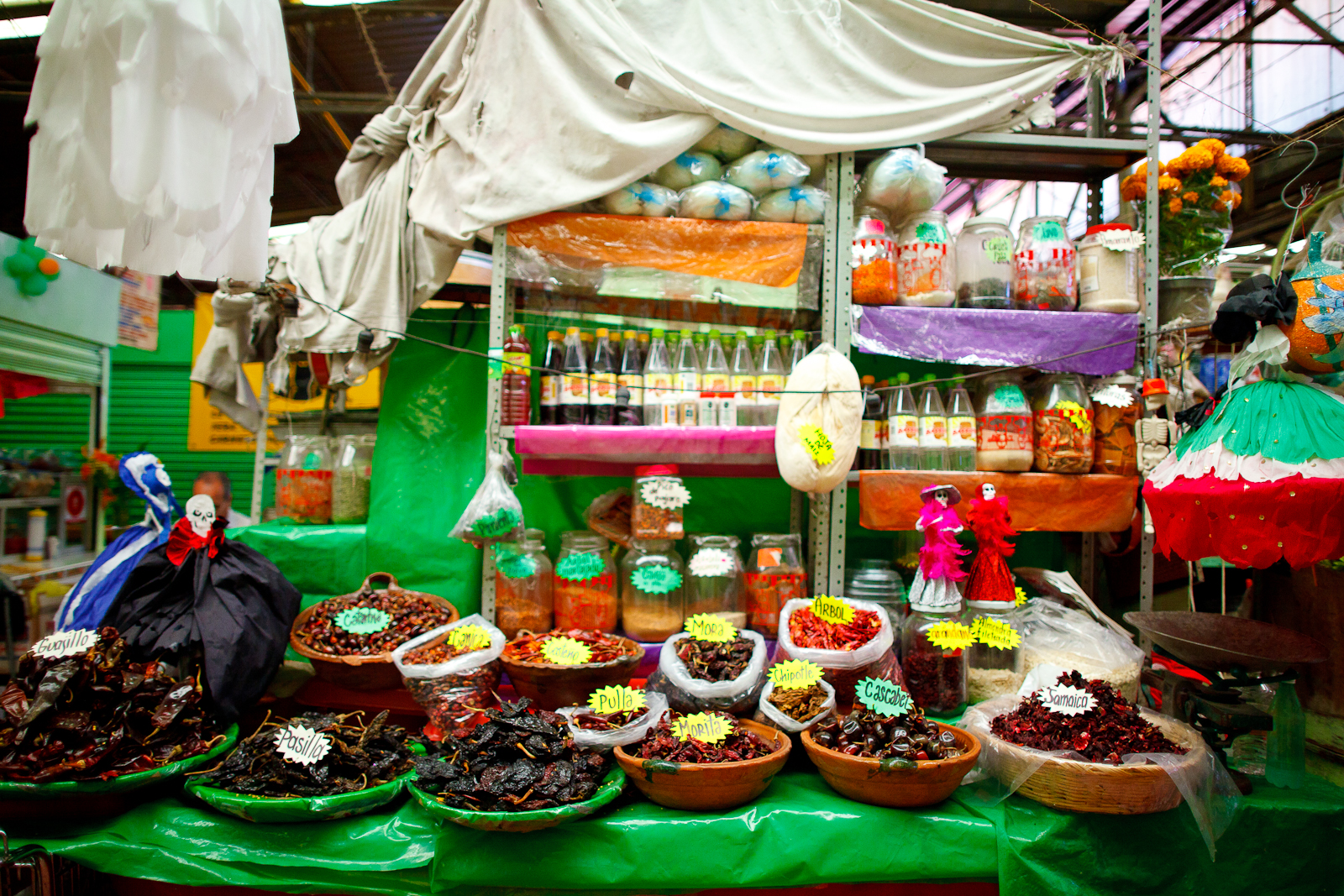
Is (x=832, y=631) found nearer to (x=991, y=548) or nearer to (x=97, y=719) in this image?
(x=991, y=548)

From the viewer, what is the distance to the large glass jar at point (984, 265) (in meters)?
2.38

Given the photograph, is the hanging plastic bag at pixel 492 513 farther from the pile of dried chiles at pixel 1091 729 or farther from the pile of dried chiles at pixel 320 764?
the pile of dried chiles at pixel 1091 729

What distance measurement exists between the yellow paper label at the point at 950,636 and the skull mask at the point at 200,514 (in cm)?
218

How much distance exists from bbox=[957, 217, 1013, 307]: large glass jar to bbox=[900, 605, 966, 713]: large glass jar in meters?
1.12

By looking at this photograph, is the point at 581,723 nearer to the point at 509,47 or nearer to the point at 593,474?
the point at 593,474

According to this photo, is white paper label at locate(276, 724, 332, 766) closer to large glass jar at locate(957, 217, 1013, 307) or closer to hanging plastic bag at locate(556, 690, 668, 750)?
hanging plastic bag at locate(556, 690, 668, 750)

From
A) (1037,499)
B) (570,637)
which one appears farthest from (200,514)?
(1037,499)

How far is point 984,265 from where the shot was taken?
2.41 meters

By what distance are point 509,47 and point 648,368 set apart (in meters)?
1.24

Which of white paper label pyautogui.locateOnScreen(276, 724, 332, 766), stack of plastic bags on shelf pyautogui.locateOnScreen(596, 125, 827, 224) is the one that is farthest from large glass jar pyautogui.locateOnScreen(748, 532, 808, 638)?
Result: white paper label pyautogui.locateOnScreen(276, 724, 332, 766)

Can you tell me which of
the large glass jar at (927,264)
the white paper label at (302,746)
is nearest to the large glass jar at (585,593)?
the white paper label at (302,746)

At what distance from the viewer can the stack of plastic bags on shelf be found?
7.64 ft

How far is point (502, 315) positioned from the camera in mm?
2344

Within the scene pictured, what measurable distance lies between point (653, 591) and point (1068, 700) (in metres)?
1.22
